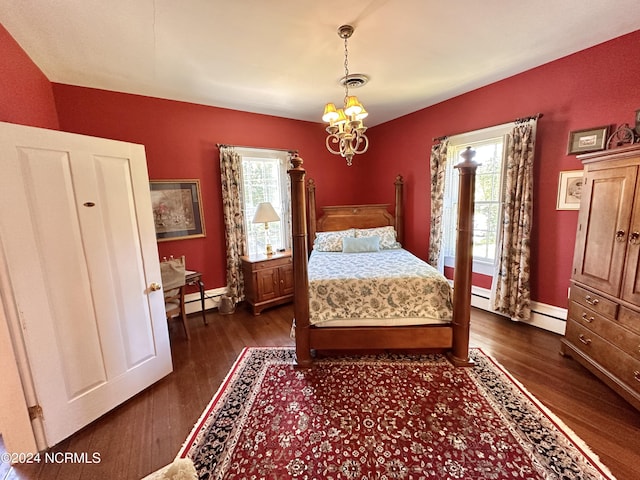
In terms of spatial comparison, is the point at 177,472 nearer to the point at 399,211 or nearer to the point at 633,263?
the point at 633,263

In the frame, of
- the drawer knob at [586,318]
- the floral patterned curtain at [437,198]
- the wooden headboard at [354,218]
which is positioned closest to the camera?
the drawer knob at [586,318]

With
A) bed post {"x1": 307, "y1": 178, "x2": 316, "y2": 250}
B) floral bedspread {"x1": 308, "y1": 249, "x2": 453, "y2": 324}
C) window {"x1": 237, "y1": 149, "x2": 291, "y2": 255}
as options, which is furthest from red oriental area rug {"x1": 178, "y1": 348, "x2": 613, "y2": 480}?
bed post {"x1": 307, "y1": 178, "x2": 316, "y2": 250}

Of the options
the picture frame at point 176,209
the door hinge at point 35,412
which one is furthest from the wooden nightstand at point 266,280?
the door hinge at point 35,412

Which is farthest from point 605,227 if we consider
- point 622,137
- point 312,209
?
point 312,209

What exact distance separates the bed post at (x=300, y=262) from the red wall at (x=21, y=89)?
2.04 metres

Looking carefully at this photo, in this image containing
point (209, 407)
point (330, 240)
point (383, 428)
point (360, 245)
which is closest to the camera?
point (383, 428)

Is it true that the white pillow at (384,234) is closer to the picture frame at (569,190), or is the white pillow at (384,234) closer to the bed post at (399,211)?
the bed post at (399,211)

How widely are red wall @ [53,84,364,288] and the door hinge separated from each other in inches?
75.1

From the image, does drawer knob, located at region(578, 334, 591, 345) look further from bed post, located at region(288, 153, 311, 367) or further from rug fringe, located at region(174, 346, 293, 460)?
rug fringe, located at region(174, 346, 293, 460)

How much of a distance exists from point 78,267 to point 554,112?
4.38m

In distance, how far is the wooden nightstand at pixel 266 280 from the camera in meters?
3.50

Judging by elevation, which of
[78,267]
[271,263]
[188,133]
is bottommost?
[271,263]

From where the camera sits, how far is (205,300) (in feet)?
11.8

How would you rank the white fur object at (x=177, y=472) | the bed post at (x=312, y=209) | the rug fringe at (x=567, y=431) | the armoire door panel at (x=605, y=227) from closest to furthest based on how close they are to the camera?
the white fur object at (x=177, y=472) → the rug fringe at (x=567, y=431) → the armoire door panel at (x=605, y=227) → the bed post at (x=312, y=209)
